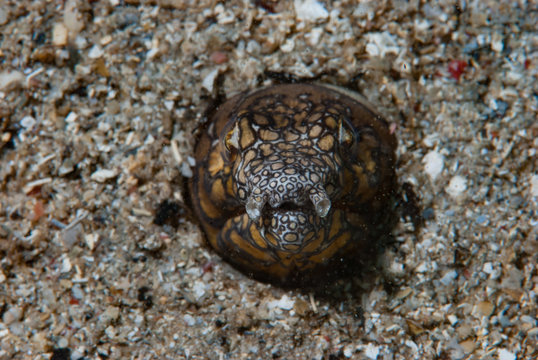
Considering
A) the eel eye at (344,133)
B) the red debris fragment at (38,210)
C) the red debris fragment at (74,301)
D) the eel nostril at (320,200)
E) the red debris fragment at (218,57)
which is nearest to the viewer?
the eel nostril at (320,200)

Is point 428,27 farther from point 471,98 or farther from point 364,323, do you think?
point 364,323

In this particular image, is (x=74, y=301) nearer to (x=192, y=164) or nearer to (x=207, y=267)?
(x=207, y=267)

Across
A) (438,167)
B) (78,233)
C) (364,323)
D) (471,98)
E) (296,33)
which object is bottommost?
(364,323)

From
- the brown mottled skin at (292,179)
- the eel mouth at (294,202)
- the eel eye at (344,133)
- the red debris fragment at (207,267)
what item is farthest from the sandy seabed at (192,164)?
the eel mouth at (294,202)

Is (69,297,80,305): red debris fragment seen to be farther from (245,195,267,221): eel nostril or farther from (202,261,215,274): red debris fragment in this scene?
(245,195,267,221): eel nostril

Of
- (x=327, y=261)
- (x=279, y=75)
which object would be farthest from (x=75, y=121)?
(x=327, y=261)

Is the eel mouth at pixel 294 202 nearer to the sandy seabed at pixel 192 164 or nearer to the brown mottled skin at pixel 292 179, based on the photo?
the brown mottled skin at pixel 292 179
